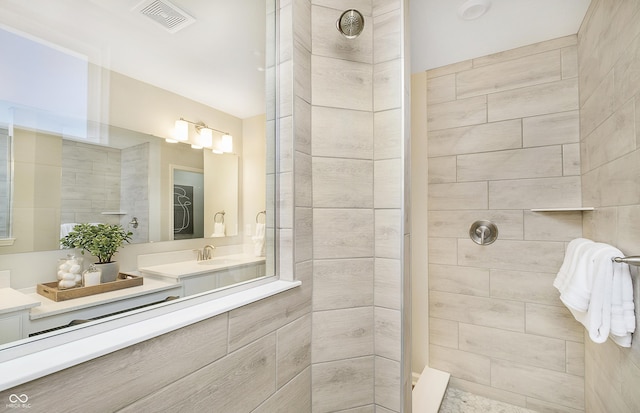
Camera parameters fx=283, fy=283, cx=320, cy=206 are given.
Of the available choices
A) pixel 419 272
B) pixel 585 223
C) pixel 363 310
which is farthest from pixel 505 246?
pixel 363 310

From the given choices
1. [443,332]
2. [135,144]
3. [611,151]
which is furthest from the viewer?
[443,332]

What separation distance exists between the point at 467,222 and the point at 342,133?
4.18 feet

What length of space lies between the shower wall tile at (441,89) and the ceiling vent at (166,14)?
5.76ft

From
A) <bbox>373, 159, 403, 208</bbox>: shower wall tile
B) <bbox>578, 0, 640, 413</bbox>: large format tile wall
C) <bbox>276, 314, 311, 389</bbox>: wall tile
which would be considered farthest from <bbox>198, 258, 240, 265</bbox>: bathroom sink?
<bbox>578, 0, 640, 413</bbox>: large format tile wall

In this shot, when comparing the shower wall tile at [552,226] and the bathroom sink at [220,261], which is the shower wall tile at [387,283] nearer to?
the bathroom sink at [220,261]

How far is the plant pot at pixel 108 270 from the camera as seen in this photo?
806 millimetres

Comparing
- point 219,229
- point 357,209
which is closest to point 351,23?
point 357,209

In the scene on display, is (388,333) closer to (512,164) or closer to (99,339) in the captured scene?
(99,339)

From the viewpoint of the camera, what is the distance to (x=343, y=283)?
1.33 m

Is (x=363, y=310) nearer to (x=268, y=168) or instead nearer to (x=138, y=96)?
(x=268, y=168)

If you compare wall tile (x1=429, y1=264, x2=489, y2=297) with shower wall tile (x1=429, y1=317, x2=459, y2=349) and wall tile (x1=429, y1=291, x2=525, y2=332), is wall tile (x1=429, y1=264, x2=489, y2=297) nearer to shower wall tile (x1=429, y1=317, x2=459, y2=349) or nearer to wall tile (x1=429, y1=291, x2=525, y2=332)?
wall tile (x1=429, y1=291, x2=525, y2=332)

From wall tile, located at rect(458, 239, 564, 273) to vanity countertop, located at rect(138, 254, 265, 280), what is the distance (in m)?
1.54

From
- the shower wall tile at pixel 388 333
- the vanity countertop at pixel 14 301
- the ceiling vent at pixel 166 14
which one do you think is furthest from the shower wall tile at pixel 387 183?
the vanity countertop at pixel 14 301

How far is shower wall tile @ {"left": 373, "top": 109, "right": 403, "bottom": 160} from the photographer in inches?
52.3
